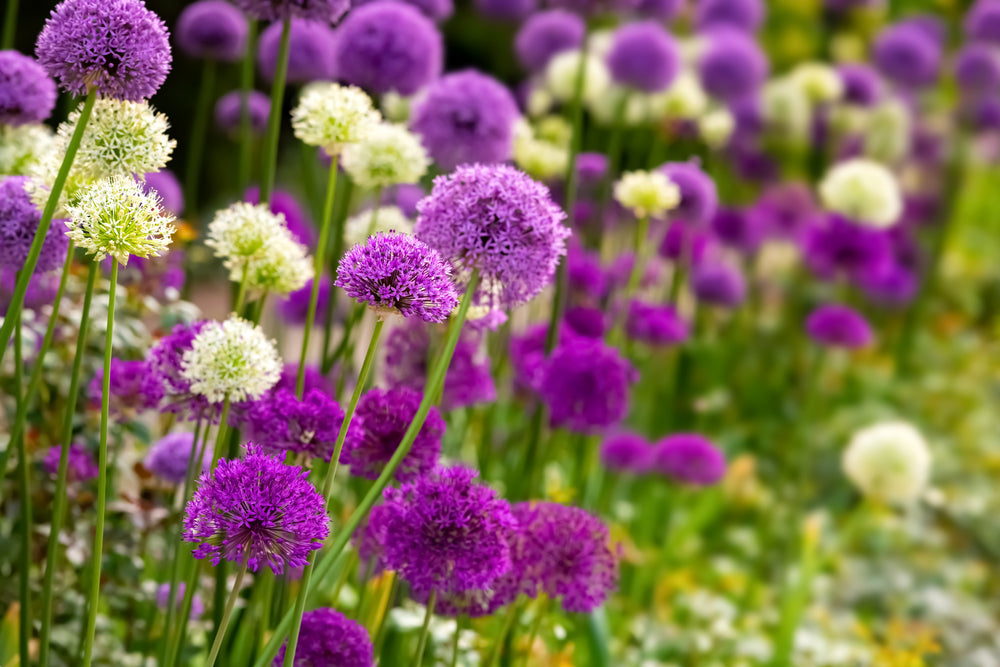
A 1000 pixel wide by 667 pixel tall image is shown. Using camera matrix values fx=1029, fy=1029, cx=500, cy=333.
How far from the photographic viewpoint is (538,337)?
2287 mm

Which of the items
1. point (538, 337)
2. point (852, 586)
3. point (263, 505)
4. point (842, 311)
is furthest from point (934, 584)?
point (263, 505)

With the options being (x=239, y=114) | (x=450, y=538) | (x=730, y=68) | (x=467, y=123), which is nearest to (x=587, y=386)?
(x=467, y=123)

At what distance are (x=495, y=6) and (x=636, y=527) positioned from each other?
171cm

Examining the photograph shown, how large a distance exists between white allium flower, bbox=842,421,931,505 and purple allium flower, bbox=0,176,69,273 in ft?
7.34

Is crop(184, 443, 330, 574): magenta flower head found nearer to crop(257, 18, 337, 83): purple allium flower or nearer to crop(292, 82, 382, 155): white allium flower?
crop(292, 82, 382, 155): white allium flower

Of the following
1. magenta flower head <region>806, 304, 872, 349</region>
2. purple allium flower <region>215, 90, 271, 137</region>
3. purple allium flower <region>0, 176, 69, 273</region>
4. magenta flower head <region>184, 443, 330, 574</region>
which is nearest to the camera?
magenta flower head <region>184, 443, 330, 574</region>

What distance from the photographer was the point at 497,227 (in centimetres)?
119

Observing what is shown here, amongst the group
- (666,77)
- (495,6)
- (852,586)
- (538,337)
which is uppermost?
(495,6)

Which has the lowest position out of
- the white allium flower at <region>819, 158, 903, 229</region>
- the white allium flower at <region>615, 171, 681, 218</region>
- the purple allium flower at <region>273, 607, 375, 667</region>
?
the purple allium flower at <region>273, 607, 375, 667</region>

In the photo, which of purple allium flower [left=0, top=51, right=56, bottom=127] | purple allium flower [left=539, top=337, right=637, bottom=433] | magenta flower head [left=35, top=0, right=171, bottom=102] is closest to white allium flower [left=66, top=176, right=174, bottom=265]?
magenta flower head [left=35, top=0, right=171, bottom=102]

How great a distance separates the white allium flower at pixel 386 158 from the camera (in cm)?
165

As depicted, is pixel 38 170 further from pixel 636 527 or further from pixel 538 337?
pixel 636 527

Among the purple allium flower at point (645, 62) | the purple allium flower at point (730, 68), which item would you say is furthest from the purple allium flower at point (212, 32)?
the purple allium flower at point (730, 68)

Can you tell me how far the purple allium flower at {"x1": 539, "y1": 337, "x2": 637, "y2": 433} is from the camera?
1894 millimetres
